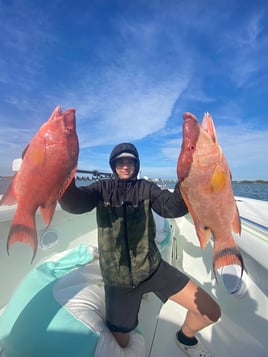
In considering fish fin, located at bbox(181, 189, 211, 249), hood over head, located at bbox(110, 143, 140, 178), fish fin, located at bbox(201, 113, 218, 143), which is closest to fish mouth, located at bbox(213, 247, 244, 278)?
fish fin, located at bbox(181, 189, 211, 249)

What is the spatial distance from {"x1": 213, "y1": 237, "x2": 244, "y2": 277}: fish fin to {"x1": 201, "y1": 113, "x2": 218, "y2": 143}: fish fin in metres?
0.70

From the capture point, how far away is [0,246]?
8.59 ft

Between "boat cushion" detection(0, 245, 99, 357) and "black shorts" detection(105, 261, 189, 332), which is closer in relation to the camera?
"boat cushion" detection(0, 245, 99, 357)

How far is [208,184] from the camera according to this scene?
127cm

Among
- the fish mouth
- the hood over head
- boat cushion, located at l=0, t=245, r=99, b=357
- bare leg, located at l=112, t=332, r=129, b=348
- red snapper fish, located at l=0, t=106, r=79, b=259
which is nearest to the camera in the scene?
red snapper fish, located at l=0, t=106, r=79, b=259

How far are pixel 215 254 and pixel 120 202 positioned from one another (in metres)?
1.09

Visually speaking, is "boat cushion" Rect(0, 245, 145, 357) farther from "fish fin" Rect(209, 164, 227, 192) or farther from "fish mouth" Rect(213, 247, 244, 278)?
"fish fin" Rect(209, 164, 227, 192)

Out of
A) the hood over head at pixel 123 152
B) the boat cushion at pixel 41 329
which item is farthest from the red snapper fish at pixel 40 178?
the hood over head at pixel 123 152

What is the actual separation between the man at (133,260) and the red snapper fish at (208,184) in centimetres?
48

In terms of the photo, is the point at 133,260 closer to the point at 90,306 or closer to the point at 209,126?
the point at 90,306

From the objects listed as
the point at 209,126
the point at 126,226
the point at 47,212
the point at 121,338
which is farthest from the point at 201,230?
the point at 121,338

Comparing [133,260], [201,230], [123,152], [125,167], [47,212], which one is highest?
[123,152]

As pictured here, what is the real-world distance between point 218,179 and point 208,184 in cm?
7

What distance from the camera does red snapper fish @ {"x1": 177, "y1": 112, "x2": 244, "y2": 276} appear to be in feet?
4.14
